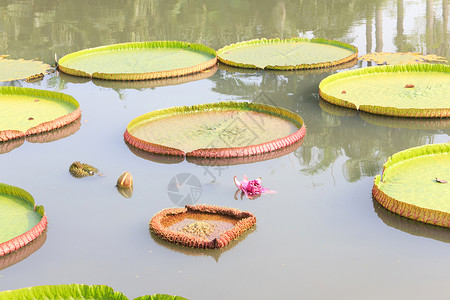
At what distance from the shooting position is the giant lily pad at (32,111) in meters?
8.02

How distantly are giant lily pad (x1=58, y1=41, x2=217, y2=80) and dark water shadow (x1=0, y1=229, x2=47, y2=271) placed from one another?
16.6 ft

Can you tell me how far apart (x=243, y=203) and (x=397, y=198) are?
4.40ft

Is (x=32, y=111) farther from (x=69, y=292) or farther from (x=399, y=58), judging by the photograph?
(x=399, y=58)

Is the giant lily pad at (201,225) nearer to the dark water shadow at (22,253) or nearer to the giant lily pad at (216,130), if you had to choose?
the dark water shadow at (22,253)

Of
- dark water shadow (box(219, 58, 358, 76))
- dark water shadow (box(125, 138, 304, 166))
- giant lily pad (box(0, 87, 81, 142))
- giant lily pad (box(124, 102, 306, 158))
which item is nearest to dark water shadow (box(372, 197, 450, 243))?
dark water shadow (box(125, 138, 304, 166))

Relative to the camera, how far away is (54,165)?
23.3ft

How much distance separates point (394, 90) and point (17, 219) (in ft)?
17.6

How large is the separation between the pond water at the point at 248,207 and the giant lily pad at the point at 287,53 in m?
→ 0.25

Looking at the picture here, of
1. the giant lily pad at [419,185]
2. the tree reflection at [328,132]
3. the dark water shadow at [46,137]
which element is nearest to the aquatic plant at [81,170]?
the dark water shadow at [46,137]

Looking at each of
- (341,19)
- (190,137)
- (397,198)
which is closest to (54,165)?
(190,137)

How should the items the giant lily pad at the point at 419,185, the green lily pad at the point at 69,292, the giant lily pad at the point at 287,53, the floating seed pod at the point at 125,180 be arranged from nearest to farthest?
the green lily pad at the point at 69,292 < the giant lily pad at the point at 419,185 < the floating seed pod at the point at 125,180 < the giant lily pad at the point at 287,53

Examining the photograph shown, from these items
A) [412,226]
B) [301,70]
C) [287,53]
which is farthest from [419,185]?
[287,53]

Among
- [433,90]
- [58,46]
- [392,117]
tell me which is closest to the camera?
[392,117]

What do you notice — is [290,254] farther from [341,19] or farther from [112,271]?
[341,19]
